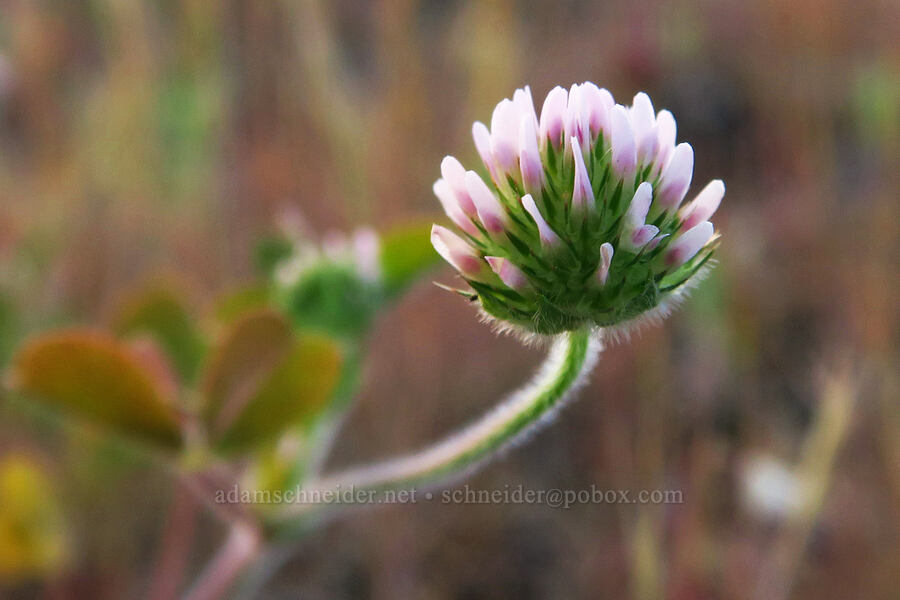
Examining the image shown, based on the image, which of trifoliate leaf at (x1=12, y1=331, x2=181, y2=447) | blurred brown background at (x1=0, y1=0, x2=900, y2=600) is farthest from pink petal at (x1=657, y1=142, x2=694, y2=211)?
trifoliate leaf at (x1=12, y1=331, x2=181, y2=447)

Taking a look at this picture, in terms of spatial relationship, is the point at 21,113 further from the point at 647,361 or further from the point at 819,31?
the point at 819,31

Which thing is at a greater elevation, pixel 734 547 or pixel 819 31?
pixel 819 31

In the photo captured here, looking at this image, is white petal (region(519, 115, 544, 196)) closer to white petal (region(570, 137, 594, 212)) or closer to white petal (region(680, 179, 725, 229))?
white petal (region(570, 137, 594, 212))

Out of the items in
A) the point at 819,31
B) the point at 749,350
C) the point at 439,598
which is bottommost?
the point at 439,598

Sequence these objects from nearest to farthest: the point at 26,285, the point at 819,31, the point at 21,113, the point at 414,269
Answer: the point at 414,269 < the point at 26,285 < the point at 819,31 < the point at 21,113

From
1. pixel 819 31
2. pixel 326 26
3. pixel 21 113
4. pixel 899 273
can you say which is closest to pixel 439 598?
pixel 326 26

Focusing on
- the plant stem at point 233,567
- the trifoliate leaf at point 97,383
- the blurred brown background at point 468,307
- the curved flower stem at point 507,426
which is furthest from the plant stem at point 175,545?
the curved flower stem at point 507,426

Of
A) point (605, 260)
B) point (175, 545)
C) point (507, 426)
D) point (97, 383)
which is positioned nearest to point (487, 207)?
point (605, 260)

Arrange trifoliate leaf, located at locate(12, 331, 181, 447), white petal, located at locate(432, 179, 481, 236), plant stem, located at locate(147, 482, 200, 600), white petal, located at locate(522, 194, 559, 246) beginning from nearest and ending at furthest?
white petal, located at locate(522, 194, 559, 246), white petal, located at locate(432, 179, 481, 236), trifoliate leaf, located at locate(12, 331, 181, 447), plant stem, located at locate(147, 482, 200, 600)
